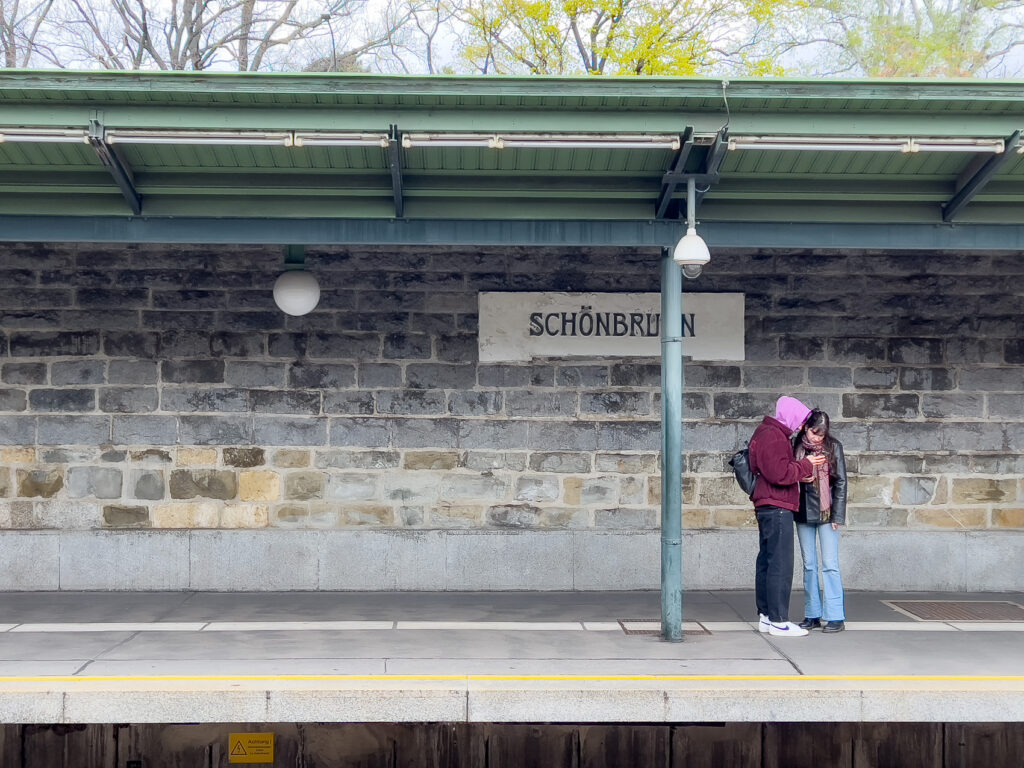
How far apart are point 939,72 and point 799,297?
16.4 meters

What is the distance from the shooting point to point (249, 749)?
6.07 m

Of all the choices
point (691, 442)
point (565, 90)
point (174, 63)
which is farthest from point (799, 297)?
point (174, 63)

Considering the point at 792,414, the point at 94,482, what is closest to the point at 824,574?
the point at 792,414

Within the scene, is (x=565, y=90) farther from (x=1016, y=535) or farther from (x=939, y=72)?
(x=939, y=72)

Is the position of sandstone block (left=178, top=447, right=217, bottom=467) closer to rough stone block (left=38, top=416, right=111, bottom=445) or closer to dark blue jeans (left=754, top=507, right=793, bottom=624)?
rough stone block (left=38, top=416, right=111, bottom=445)

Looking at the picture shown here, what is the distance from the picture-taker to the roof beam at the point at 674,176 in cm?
583

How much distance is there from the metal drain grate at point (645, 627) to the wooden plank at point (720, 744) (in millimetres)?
576

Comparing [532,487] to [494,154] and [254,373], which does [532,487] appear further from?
[494,154]

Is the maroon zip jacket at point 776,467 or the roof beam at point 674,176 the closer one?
the roof beam at point 674,176

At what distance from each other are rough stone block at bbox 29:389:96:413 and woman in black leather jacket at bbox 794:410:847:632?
5393 millimetres

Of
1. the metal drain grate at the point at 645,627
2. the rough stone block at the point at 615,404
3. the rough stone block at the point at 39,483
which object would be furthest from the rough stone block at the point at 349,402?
the metal drain grate at the point at 645,627

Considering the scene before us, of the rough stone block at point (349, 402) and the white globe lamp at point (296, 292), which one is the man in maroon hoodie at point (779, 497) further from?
the white globe lamp at point (296, 292)

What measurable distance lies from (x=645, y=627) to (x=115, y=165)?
435 cm

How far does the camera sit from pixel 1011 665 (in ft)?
18.7
